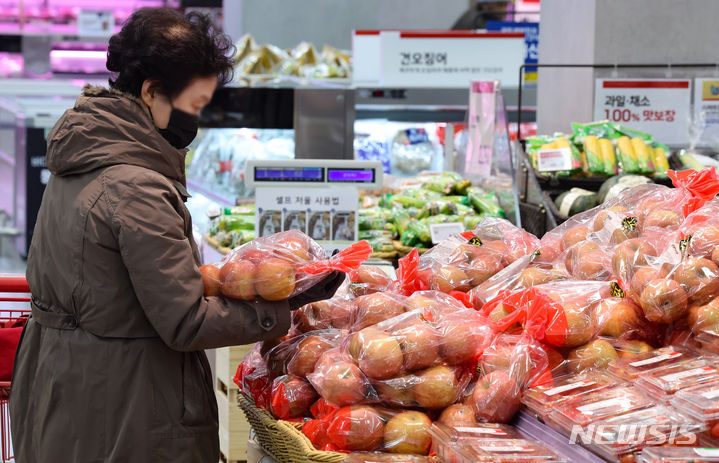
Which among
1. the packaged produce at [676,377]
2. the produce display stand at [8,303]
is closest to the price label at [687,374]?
the packaged produce at [676,377]

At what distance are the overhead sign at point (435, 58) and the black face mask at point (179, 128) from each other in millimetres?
4323

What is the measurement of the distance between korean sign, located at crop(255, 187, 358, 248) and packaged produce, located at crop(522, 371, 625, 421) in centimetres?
174

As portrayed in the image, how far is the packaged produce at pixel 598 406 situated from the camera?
1509mm

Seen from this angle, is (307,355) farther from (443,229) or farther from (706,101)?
(706,101)

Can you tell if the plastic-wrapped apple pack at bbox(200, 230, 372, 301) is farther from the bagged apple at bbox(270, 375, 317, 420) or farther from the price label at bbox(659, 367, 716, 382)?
the price label at bbox(659, 367, 716, 382)

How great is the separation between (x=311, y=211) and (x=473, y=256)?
1238 mm

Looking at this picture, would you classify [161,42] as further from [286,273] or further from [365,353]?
[365,353]

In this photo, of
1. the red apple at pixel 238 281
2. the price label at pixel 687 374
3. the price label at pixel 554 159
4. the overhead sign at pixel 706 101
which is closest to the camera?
the price label at pixel 687 374

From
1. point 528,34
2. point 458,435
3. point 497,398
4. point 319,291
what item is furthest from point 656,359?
point 528,34

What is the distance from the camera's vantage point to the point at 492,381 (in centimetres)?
169

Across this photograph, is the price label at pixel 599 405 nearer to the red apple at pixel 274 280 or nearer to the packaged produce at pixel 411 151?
the red apple at pixel 274 280

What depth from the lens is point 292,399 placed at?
1.85 m

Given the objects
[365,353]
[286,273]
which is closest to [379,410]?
[365,353]

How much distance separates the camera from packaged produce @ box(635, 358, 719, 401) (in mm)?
1550
